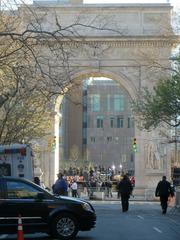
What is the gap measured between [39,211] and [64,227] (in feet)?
2.74

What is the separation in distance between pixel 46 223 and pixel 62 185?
11.6 metres

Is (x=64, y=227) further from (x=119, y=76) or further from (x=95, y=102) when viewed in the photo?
(x=95, y=102)

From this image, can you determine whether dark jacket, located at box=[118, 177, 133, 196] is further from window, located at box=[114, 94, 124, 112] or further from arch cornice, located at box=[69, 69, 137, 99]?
window, located at box=[114, 94, 124, 112]

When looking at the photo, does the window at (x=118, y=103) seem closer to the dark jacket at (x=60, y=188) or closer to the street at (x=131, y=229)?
the dark jacket at (x=60, y=188)

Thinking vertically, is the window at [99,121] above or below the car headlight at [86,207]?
above

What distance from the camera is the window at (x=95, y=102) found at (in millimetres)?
128875

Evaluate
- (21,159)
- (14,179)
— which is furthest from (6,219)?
(21,159)

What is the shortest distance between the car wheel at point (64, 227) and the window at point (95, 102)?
11117 cm

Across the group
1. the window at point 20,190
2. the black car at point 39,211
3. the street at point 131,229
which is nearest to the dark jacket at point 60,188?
the street at point 131,229

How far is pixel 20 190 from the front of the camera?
56.5 feet

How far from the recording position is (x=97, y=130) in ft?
424

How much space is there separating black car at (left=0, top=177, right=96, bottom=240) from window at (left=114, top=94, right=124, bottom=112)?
112 meters

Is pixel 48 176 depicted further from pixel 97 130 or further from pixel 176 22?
pixel 97 130

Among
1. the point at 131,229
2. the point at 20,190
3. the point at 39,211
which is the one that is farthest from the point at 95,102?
the point at 39,211
